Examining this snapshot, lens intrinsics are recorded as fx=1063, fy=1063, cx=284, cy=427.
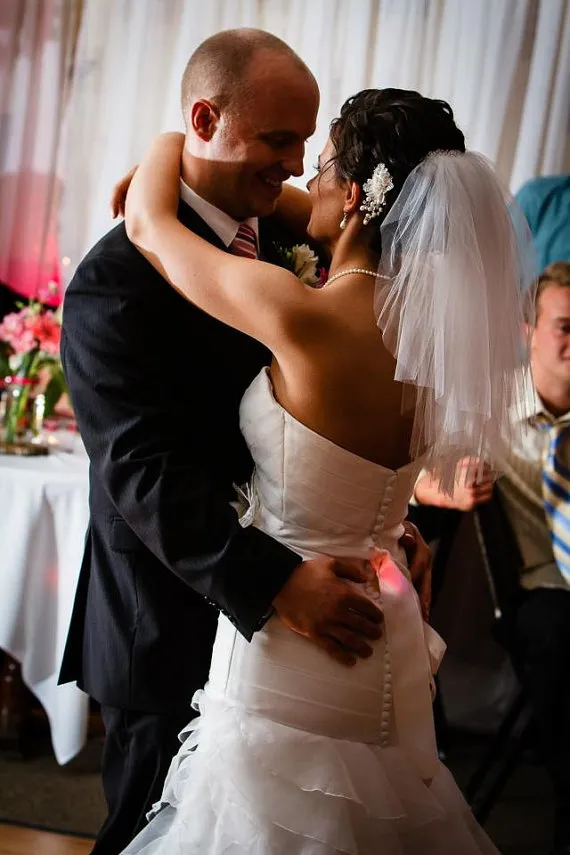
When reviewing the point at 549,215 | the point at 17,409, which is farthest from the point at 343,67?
the point at 17,409

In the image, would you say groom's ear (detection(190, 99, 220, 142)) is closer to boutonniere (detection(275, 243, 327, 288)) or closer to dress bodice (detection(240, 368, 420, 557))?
boutonniere (detection(275, 243, 327, 288))

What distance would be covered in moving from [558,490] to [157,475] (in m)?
1.67

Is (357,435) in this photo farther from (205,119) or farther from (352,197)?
(205,119)

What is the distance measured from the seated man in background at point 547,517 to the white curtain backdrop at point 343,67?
0.91 metres

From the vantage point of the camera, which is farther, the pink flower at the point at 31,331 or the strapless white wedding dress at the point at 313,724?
the pink flower at the point at 31,331

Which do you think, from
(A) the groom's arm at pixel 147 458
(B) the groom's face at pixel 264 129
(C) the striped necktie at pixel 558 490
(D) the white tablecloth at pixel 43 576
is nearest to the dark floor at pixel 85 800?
(D) the white tablecloth at pixel 43 576

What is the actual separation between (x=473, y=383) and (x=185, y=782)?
0.76m

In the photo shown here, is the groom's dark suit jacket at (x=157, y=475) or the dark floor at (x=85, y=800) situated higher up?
the groom's dark suit jacket at (x=157, y=475)

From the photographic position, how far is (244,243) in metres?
2.11

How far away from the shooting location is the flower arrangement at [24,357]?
138 inches

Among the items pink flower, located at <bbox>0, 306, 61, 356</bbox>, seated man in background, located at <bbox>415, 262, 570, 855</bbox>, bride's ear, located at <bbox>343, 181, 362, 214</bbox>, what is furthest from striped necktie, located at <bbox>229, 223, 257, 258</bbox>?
pink flower, located at <bbox>0, 306, 61, 356</bbox>

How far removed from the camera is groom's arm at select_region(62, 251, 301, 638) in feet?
5.44

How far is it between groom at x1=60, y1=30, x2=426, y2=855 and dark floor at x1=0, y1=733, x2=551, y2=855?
1.00 metres

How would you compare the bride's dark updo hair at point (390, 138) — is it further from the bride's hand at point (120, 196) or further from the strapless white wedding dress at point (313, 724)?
the bride's hand at point (120, 196)
